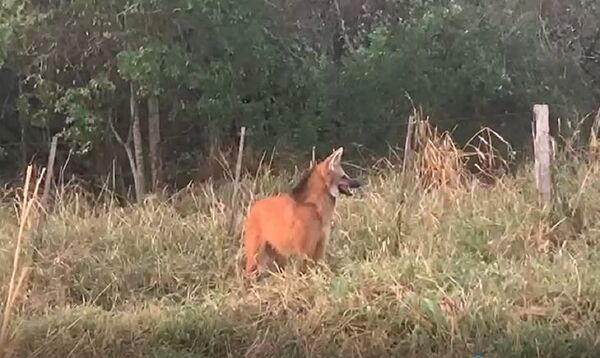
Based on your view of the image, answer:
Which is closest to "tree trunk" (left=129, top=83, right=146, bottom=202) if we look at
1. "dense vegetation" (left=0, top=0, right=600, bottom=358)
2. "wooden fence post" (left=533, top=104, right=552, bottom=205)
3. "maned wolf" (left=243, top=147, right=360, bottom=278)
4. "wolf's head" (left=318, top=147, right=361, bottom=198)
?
"dense vegetation" (left=0, top=0, right=600, bottom=358)

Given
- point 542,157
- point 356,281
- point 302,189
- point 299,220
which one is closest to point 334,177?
point 302,189

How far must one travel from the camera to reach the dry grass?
19.1ft

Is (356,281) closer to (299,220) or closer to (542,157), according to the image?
(299,220)

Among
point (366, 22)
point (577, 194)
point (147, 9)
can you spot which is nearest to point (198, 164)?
point (147, 9)

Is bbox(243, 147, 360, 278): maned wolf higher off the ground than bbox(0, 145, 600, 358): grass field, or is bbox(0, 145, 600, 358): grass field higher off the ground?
bbox(243, 147, 360, 278): maned wolf

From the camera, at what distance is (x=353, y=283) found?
20.9ft

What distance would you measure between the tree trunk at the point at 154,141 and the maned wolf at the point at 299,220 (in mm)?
4392

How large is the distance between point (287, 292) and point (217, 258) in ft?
4.83

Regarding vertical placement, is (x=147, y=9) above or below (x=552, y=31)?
above

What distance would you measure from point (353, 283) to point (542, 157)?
2.43 meters

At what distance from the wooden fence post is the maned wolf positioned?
1556mm

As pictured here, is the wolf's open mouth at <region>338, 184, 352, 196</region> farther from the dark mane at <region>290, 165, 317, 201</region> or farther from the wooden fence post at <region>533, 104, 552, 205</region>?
the wooden fence post at <region>533, 104, 552, 205</region>

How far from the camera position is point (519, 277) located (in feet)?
21.0

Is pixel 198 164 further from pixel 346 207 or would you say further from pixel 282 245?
pixel 282 245
